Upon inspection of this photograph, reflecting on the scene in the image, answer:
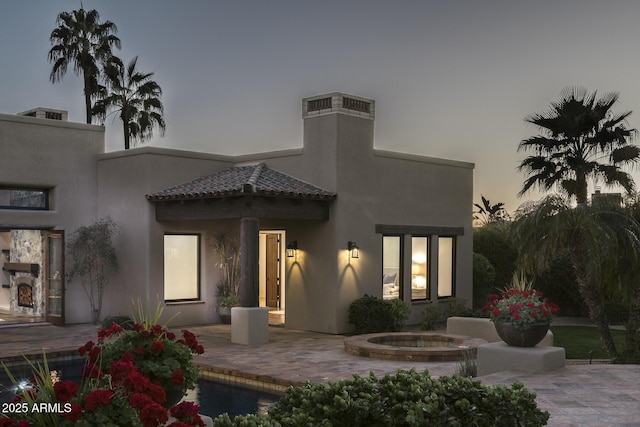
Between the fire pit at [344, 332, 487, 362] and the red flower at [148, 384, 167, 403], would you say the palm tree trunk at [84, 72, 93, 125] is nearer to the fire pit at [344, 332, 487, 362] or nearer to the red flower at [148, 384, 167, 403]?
the fire pit at [344, 332, 487, 362]

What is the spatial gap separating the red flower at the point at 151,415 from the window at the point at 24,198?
14585 millimetres

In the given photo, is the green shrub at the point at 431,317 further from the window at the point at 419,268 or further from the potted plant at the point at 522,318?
the potted plant at the point at 522,318

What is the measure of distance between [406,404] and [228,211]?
1033 centimetres

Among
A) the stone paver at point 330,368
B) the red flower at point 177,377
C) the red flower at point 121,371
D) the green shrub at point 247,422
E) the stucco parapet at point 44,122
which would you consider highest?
the stucco parapet at point 44,122

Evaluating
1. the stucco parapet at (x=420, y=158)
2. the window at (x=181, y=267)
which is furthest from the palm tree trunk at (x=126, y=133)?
the stucco parapet at (x=420, y=158)

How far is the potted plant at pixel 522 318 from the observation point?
33.3 ft

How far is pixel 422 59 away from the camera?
71.6 feet

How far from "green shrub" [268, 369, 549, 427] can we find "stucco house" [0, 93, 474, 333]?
374 inches

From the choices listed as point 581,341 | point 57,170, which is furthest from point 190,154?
point 581,341

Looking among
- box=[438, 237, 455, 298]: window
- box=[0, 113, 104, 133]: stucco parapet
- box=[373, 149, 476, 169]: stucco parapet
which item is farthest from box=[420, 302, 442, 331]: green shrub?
box=[0, 113, 104, 133]: stucco parapet

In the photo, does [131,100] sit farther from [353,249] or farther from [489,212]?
[489,212]

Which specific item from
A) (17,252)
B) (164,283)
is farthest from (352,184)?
(17,252)

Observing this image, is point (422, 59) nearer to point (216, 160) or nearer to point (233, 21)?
point (233, 21)

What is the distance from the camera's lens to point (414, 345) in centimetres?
1430
